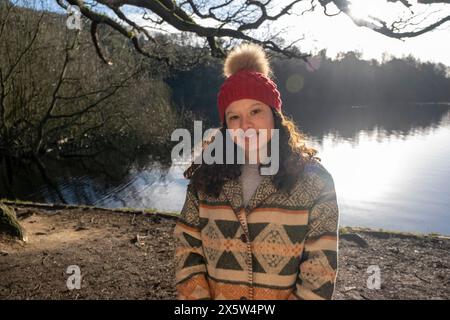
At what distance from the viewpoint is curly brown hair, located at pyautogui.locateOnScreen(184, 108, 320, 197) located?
6.07ft

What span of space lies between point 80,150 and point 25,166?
12.6 feet

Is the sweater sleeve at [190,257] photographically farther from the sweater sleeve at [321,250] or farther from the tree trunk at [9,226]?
the tree trunk at [9,226]

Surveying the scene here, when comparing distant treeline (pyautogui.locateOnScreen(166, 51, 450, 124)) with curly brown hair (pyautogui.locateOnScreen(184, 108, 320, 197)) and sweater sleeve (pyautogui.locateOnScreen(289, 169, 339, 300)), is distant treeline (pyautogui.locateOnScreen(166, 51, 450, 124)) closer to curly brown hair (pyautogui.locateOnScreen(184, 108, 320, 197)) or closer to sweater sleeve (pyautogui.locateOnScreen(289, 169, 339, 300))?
curly brown hair (pyautogui.locateOnScreen(184, 108, 320, 197))

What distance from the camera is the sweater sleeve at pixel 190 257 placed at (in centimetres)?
195

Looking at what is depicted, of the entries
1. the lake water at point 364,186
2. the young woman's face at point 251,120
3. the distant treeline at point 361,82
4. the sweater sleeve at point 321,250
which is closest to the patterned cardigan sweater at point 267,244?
Answer: the sweater sleeve at point 321,250

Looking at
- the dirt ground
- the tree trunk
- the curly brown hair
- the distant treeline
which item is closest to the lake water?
the dirt ground

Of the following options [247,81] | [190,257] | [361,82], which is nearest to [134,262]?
[190,257]

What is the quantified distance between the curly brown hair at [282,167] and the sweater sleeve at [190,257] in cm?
10

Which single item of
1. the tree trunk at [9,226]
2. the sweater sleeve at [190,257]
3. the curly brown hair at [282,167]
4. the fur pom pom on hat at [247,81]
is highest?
the fur pom pom on hat at [247,81]

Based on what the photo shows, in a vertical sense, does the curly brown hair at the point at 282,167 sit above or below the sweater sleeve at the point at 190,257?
above

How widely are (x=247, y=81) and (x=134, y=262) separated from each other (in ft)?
13.2

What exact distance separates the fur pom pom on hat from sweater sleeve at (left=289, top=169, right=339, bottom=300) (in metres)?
0.45
